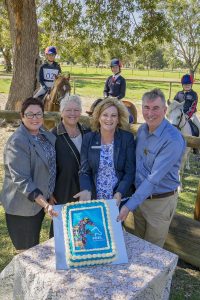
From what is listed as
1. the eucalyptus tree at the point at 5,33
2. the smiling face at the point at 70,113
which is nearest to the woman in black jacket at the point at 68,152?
the smiling face at the point at 70,113

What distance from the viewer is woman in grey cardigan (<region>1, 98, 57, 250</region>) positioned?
278cm

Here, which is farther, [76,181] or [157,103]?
[76,181]

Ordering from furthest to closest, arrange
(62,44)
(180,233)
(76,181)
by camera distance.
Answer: (62,44) → (180,233) → (76,181)

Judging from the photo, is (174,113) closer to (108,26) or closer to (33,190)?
(33,190)

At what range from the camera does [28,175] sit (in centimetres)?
280

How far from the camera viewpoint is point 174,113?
6777mm

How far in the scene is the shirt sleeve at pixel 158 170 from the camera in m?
2.71

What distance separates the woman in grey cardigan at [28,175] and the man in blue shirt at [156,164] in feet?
2.43

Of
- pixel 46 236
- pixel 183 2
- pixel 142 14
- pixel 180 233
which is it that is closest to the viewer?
pixel 180 233

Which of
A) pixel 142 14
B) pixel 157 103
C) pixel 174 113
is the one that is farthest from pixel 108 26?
pixel 157 103

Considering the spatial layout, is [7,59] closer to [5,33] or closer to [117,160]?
[5,33]

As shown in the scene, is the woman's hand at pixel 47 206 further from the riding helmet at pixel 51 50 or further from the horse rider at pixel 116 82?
the horse rider at pixel 116 82

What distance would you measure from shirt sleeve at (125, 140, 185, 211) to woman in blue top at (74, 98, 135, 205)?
181 mm

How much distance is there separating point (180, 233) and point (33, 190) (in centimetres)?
187
